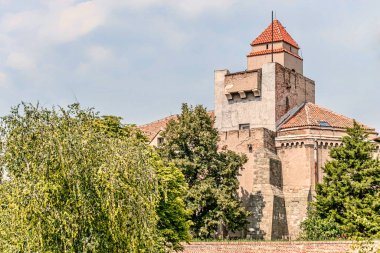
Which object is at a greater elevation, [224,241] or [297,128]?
[297,128]

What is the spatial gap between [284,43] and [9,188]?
134ft

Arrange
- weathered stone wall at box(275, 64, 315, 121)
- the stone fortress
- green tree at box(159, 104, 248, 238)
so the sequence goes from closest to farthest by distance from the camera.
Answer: green tree at box(159, 104, 248, 238) → the stone fortress → weathered stone wall at box(275, 64, 315, 121)

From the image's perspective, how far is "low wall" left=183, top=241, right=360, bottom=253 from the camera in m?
35.7

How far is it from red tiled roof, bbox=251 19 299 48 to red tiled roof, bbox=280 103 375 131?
5.59 metres

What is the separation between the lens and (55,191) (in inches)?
713

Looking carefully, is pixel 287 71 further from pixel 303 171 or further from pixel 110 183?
pixel 110 183

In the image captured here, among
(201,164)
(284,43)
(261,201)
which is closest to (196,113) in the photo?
(201,164)

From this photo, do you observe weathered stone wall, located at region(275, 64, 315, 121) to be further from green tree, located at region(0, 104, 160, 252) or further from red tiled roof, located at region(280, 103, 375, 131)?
green tree, located at region(0, 104, 160, 252)

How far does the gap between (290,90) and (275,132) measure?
3.94 metres

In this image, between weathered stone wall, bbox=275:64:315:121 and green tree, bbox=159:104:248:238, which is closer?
green tree, bbox=159:104:248:238

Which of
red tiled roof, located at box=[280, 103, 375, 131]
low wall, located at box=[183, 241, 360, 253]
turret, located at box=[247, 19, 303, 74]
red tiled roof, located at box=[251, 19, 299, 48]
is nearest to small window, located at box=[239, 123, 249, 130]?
red tiled roof, located at box=[280, 103, 375, 131]

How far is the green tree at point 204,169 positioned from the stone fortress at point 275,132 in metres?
3.73

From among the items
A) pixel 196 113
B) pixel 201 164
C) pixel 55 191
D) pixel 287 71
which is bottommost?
pixel 55 191

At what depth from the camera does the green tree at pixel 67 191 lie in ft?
58.3
